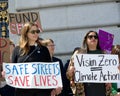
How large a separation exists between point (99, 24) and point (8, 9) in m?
1.94

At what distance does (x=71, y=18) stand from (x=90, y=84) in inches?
105

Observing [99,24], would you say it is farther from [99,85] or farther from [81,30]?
[99,85]

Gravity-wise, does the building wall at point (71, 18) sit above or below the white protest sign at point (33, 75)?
above

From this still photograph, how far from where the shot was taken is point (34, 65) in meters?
5.41

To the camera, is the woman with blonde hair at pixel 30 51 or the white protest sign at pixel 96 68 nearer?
the woman with blonde hair at pixel 30 51

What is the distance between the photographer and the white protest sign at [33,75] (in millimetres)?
5406

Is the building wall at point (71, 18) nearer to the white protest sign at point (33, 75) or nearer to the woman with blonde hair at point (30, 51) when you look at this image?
the white protest sign at point (33, 75)

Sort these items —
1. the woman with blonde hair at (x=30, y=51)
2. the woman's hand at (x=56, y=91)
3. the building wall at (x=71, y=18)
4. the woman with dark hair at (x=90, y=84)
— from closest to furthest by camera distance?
the woman with blonde hair at (x=30, y=51) → the woman's hand at (x=56, y=91) → the woman with dark hair at (x=90, y=84) → the building wall at (x=71, y=18)

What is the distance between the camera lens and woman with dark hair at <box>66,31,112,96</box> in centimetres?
569

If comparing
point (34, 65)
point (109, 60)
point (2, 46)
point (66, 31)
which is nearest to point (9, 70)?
point (34, 65)

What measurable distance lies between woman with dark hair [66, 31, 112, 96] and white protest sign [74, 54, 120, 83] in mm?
63

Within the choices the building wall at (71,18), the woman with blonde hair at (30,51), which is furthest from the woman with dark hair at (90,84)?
the building wall at (71,18)

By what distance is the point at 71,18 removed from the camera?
8211 mm

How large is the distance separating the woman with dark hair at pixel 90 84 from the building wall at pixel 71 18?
84.8 inches
